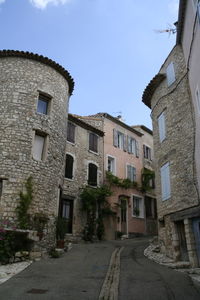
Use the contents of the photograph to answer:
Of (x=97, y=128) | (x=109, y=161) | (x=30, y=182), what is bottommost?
(x=30, y=182)

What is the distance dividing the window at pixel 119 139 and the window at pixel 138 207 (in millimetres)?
3972

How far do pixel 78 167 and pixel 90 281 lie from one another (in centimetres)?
1066

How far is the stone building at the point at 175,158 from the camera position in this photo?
31.7 ft

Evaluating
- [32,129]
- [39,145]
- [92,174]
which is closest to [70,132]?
[92,174]

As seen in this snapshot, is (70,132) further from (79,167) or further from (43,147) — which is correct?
(43,147)

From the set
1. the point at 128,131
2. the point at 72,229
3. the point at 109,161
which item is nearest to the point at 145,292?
the point at 72,229

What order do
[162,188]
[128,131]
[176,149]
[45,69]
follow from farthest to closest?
[128,131] < [45,69] < [162,188] < [176,149]

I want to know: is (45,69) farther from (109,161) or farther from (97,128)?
(109,161)

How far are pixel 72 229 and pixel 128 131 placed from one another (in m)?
10.0

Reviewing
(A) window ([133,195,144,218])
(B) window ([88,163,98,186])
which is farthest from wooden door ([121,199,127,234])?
(B) window ([88,163,98,186])

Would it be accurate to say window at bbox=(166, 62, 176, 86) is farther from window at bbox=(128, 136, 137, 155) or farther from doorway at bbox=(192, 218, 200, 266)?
window at bbox=(128, 136, 137, 155)

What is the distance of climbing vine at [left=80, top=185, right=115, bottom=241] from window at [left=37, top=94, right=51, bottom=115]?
20.0ft

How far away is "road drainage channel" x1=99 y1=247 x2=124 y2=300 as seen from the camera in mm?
5491

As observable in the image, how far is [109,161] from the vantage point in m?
20.0
